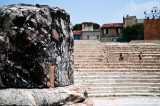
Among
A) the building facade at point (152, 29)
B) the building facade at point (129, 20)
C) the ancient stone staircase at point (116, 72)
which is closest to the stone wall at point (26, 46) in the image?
the ancient stone staircase at point (116, 72)

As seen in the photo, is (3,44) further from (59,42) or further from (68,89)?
(68,89)

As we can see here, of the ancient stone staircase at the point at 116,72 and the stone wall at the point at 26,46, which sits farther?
the ancient stone staircase at the point at 116,72

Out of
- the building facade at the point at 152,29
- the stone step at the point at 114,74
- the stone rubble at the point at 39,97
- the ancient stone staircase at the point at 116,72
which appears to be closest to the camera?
the stone rubble at the point at 39,97

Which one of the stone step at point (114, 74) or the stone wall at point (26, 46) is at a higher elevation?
Answer: the stone wall at point (26, 46)

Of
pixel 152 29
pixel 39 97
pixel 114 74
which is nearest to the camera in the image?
pixel 39 97

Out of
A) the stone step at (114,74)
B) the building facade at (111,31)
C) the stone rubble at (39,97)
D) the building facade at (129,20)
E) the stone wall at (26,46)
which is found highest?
the building facade at (129,20)

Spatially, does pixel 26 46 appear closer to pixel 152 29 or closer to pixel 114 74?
pixel 114 74

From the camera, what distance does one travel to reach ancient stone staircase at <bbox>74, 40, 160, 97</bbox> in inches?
426

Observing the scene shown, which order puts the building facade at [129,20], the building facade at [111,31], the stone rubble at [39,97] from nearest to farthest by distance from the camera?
the stone rubble at [39,97], the building facade at [129,20], the building facade at [111,31]

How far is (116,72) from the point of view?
12.6m

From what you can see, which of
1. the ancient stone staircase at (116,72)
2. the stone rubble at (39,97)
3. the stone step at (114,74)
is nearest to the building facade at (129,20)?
the ancient stone staircase at (116,72)

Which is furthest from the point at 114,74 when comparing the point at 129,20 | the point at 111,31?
the point at 111,31

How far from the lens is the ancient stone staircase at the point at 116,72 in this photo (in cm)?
1081

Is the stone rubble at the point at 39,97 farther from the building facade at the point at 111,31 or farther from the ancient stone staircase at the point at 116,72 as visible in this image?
the building facade at the point at 111,31
